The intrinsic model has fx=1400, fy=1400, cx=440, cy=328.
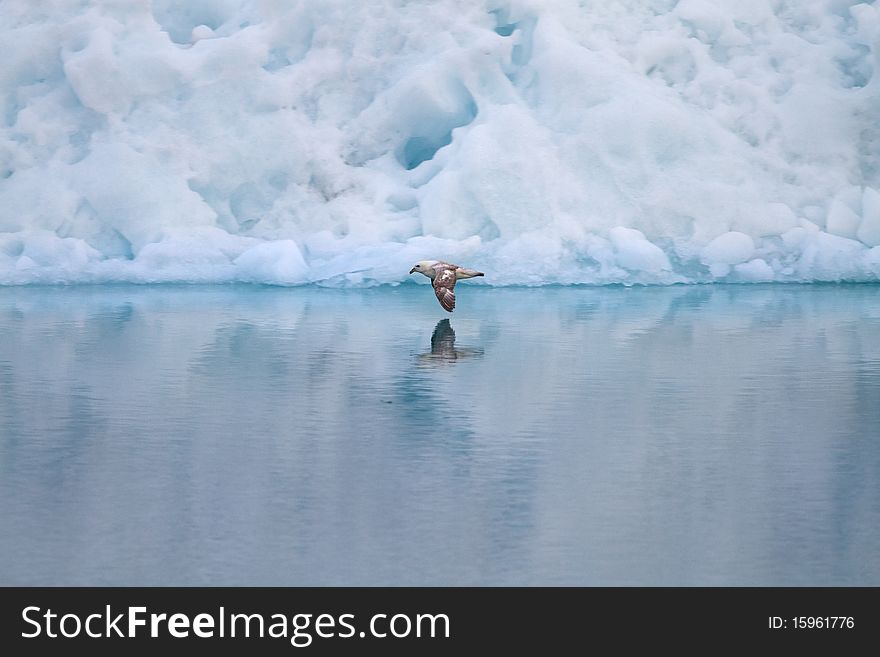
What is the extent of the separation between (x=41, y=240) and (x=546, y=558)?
11.5m

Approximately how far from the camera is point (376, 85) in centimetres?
1568

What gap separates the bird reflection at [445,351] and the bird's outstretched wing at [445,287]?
544 millimetres

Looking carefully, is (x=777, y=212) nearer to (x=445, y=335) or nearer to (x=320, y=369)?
(x=445, y=335)

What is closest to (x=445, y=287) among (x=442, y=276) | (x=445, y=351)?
Answer: (x=442, y=276)

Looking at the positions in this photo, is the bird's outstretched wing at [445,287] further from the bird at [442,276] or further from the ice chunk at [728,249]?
the ice chunk at [728,249]

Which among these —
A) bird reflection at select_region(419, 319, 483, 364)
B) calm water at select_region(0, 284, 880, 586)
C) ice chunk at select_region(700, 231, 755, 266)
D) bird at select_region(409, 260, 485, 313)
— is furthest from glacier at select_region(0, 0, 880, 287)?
bird reflection at select_region(419, 319, 483, 364)

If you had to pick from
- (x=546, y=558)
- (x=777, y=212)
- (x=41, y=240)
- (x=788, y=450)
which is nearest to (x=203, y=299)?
(x=41, y=240)

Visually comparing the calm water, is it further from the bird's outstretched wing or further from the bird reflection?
the bird's outstretched wing

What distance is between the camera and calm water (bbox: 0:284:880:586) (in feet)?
14.5

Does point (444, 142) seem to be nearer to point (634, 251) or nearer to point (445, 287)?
point (634, 251)

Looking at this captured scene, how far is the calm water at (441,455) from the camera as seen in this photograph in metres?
4.42

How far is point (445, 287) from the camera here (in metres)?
11.5

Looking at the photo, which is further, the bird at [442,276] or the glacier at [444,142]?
the glacier at [444,142]

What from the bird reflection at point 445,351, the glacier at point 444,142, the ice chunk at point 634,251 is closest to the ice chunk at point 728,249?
the glacier at point 444,142
